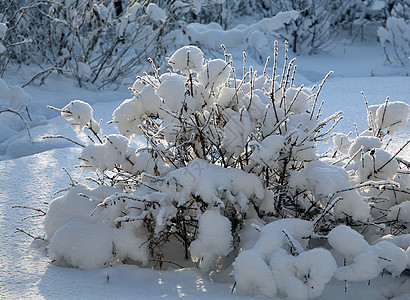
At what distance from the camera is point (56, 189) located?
2.65m

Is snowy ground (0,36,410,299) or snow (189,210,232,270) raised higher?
snow (189,210,232,270)

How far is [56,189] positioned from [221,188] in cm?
123

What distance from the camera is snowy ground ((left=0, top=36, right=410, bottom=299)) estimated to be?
163 centimetres

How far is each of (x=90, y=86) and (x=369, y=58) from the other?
4.43 m

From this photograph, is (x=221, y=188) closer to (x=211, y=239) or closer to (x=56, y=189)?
(x=211, y=239)

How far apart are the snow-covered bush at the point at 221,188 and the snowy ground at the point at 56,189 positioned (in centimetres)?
9

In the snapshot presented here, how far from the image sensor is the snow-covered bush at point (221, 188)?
171 centimetres

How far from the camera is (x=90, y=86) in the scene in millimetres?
5195

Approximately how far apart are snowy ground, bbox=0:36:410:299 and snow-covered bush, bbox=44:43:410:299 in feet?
0.28

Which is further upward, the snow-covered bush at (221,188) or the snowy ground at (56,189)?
the snow-covered bush at (221,188)

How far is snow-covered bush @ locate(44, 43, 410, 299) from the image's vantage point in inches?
67.1

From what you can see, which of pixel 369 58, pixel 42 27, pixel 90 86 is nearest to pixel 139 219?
pixel 90 86

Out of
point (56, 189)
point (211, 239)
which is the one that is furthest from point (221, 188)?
point (56, 189)

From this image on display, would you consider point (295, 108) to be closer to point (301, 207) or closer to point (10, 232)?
point (301, 207)
